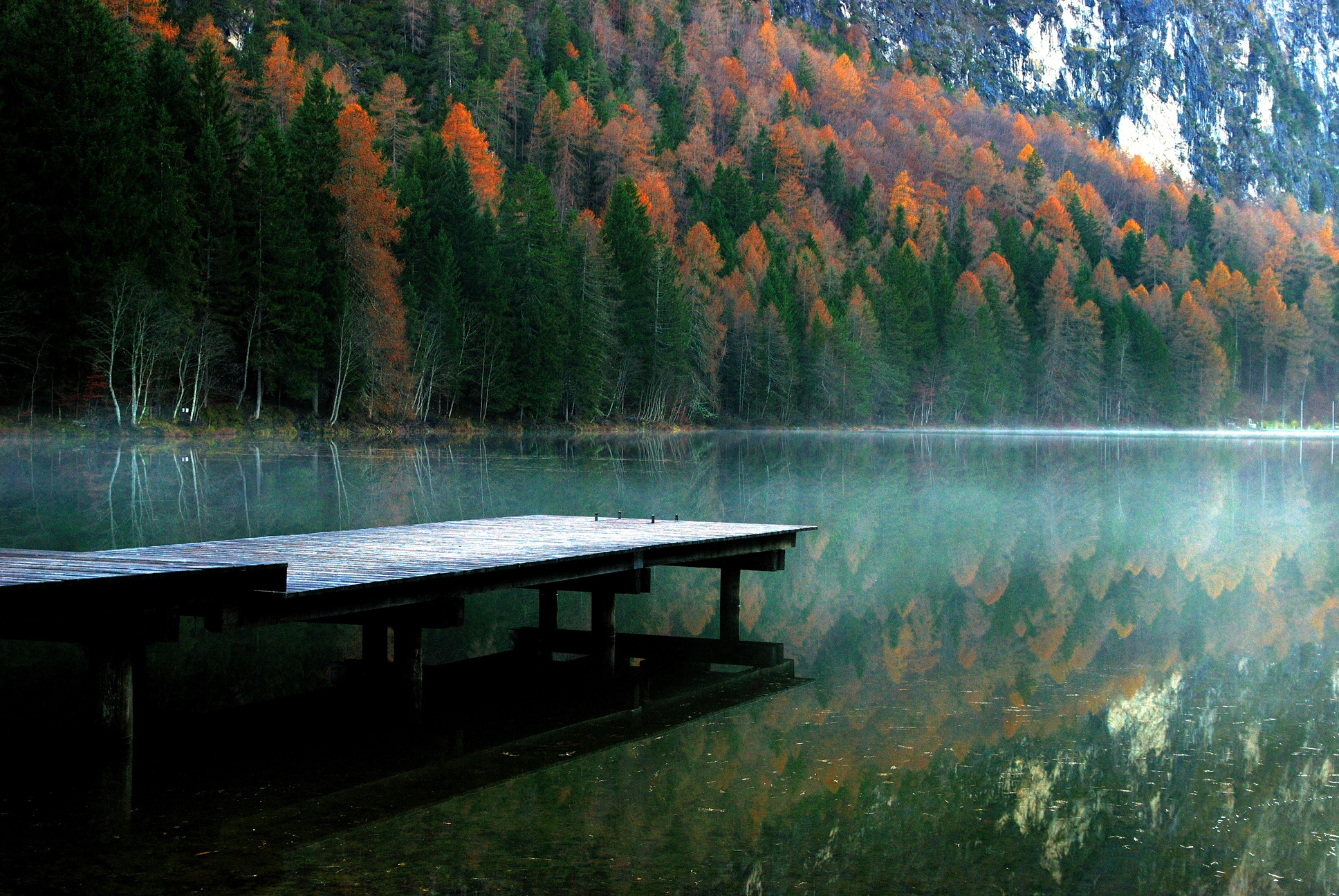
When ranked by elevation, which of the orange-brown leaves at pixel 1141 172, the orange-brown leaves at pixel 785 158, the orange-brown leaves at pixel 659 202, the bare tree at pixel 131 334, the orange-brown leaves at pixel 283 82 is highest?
the orange-brown leaves at pixel 1141 172

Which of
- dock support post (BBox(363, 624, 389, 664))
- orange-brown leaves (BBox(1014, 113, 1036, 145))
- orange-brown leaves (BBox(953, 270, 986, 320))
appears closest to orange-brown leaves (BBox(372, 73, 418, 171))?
orange-brown leaves (BBox(953, 270, 986, 320))

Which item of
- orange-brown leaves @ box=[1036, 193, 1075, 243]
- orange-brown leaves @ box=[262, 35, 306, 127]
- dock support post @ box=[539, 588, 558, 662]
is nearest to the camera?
dock support post @ box=[539, 588, 558, 662]

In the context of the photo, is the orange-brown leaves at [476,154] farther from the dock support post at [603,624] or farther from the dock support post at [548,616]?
the dock support post at [603,624]

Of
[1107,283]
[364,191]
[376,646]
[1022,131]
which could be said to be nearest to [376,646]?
[376,646]

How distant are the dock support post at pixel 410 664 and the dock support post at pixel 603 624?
2231 mm

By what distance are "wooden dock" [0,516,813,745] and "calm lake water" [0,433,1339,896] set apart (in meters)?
0.79

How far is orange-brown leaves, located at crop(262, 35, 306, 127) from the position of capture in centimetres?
8075

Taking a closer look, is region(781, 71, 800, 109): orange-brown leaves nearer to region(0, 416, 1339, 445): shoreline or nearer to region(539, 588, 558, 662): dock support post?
region(0, 416, 1339, 445): shoreline

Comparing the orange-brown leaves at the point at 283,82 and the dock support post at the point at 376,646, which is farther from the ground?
the orange-brown leaves at the point at 283,82

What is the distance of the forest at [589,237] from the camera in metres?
48.7

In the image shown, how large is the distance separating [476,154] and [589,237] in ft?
32.5

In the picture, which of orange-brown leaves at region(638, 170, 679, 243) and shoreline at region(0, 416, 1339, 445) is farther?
orange-brown leaves at region(638, 170, 679, 243)

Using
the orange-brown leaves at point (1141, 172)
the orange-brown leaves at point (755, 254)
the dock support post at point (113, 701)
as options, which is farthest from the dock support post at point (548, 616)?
the orange-brown leaves at point (1141, 172)

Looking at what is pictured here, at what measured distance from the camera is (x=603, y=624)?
13133 mm
